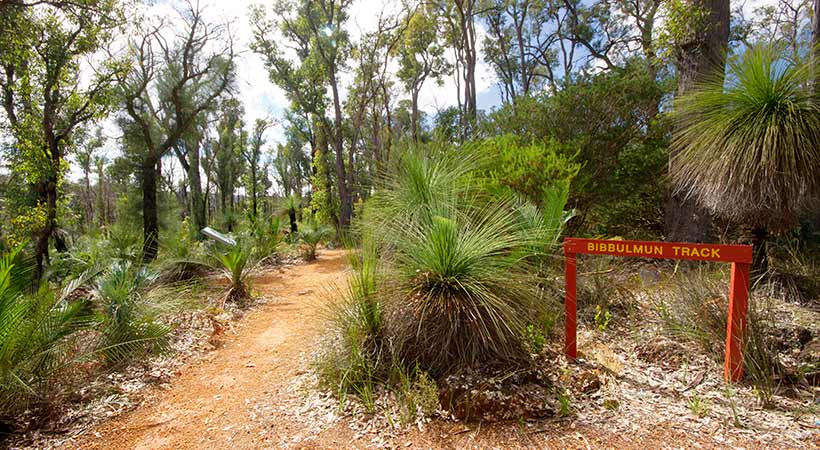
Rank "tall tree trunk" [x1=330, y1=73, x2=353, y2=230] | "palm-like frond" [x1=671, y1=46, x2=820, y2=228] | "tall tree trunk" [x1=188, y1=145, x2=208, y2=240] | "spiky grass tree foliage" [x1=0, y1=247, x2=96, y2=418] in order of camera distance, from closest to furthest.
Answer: "spiky grass tree foliage" [x1=0, y1=247, x2=96, y2=418], "palm-like frond" [x1=671, y1=46, x2=820, y2=228], "tall tree trunk" [x1=330, y1=73, x2=353, y2=230], "tall tree trunk" [x1=188, y1=145, x2=208, y2=240]

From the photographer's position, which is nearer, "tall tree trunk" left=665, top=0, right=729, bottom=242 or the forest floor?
the forest floor

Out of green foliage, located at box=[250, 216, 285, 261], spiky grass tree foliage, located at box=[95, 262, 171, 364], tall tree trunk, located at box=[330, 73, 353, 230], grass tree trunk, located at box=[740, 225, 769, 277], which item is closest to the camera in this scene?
spiky grass tree foliage, located at box=[95, 262, 171, 364]

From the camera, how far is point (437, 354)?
8.27 ft

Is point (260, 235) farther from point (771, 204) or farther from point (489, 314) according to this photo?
point (771, 204)

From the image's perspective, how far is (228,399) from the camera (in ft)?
9.12

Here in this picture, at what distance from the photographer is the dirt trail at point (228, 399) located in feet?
7.54

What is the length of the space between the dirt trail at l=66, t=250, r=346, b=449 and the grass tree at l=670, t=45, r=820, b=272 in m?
4.24

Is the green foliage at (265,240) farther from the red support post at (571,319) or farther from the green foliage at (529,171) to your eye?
the red support post at (571,319)

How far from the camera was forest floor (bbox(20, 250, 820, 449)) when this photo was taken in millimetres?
1978

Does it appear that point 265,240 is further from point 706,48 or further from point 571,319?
point 706,48

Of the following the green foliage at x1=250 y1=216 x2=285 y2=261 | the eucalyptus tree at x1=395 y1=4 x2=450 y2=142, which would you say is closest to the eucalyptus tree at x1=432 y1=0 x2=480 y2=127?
the eucalyptus tree at x1=395 y1=4 x2=450 y2=142

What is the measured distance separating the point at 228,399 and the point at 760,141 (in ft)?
17.1

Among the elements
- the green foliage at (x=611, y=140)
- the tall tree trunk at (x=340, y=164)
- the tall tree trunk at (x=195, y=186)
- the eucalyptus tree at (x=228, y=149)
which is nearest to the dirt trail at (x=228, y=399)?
the green foliage at (x=611, y=140)

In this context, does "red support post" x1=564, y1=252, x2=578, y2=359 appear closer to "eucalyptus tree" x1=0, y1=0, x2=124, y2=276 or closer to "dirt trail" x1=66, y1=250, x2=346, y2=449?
"dirt trail" x1=66, y1=250, x2=346, y2=449
